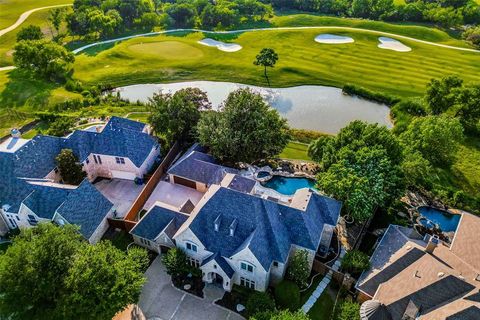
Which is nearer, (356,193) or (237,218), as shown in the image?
(237,218)

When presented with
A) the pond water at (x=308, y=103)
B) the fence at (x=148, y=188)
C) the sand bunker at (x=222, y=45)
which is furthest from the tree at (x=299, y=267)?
the sand bunker at (x=222, y=45)

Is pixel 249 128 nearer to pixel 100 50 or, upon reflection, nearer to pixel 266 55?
pixel 266 55

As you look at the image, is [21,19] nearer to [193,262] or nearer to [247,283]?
[193,262]

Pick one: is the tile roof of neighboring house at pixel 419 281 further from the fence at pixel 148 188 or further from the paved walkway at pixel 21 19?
the paved walkway at pixel 21 19

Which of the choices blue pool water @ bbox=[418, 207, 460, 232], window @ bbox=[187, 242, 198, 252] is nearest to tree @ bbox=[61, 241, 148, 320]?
window @ bbox=[187, 242, 198, 252]

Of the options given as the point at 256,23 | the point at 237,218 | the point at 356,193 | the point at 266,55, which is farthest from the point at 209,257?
the point at 256,23

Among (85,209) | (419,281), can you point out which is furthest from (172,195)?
(419,281)
